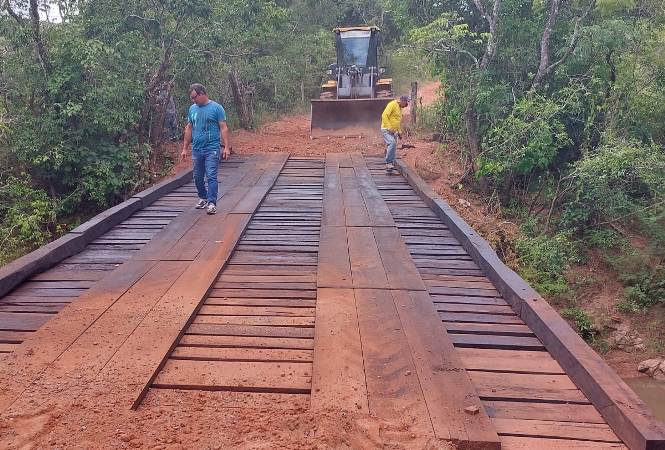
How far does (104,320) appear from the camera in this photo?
3.54m

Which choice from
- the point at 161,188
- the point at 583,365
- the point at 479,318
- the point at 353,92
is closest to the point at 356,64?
the point at 353,92

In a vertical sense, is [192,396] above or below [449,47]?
below

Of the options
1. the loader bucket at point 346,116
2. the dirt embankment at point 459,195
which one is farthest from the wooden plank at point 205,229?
the loader bucket at point 346,116

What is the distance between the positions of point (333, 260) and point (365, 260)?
29 cm

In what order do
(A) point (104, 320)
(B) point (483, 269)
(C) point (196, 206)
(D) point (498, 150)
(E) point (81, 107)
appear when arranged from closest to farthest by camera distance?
1. (A) point (104, 320)
2. (B) point (483, 269)
3. (C) point (196, 206)
4. (E) point (81, 107)
5. (D) point (498, 150)

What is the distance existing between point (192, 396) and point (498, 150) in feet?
26.6

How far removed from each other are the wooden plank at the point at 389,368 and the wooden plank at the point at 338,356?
0.16 ft

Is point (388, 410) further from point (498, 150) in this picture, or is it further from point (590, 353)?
point (498, 150)

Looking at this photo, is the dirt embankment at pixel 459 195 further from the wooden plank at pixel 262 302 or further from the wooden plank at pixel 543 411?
the wooden plank at pixel 543 411

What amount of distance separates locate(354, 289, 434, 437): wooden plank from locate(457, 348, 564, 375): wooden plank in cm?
40

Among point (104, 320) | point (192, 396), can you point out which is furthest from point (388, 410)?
point (104, 320)

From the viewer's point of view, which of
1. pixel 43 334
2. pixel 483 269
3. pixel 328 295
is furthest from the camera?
pixel 483 269

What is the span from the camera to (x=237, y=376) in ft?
9.66

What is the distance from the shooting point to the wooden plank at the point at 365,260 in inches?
169
